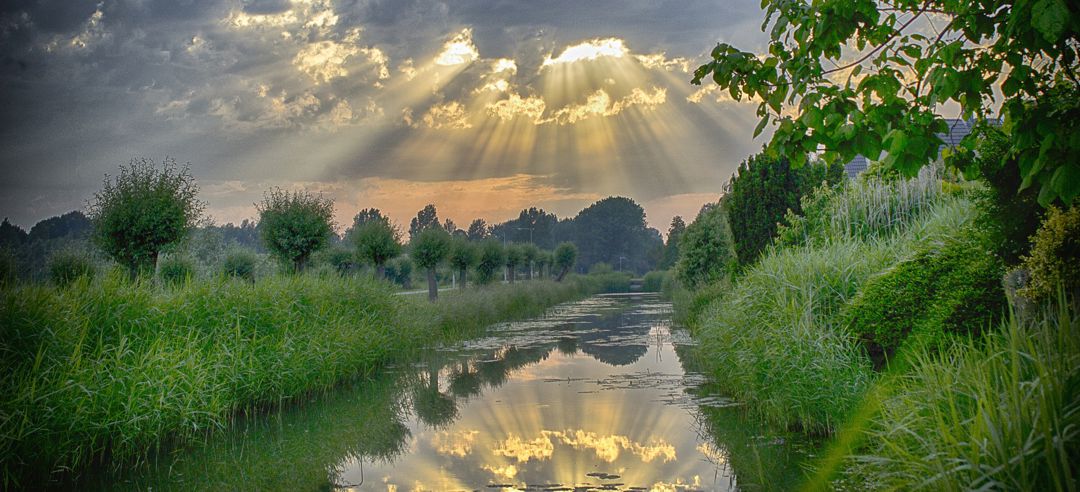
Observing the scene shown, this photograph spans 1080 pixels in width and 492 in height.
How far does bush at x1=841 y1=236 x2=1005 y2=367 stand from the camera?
20.5 ft

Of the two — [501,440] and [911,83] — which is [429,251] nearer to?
[501,440]

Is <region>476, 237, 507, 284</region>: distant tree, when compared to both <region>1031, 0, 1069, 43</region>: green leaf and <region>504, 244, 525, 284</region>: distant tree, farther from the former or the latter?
<region>1031, 0, 1069, 43</region>: green leaf

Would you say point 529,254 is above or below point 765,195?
below

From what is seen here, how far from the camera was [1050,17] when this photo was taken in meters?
3.09

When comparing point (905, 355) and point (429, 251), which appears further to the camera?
point (429, 251)

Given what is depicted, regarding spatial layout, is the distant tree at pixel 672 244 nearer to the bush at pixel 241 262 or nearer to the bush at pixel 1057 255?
the bush at pixel 241 262

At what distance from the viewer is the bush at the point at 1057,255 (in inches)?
190

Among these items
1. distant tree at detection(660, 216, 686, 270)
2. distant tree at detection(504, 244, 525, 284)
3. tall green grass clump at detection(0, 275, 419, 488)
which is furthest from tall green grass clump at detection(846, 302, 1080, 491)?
distant tree at detection(660, 216, 686, 270)

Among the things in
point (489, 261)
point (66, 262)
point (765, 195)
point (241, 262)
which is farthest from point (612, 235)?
point (765, 195)

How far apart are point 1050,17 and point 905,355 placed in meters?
3.89

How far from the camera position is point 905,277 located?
7.05 m

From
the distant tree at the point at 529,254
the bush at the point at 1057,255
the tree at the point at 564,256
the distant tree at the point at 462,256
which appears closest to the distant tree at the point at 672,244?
the tree at the point at 564,256

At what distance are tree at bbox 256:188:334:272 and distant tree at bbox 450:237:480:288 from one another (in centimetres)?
1287

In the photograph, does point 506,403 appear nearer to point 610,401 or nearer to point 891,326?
point 610,401
